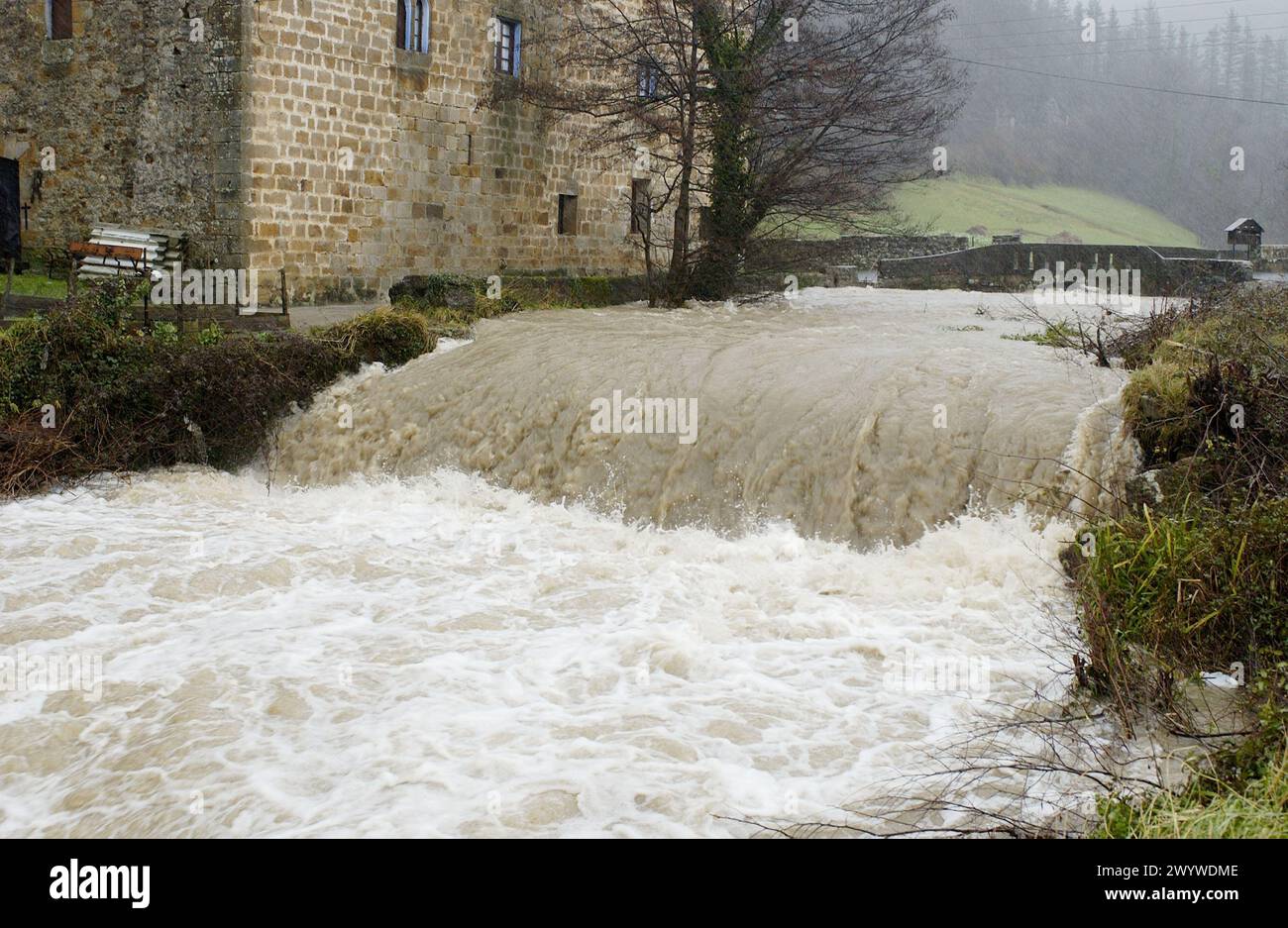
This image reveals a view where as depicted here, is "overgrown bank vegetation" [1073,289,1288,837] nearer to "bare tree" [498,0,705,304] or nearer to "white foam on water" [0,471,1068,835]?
"white foam on water" [0,471,1068,835]

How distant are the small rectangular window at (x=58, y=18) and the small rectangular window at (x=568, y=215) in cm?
837

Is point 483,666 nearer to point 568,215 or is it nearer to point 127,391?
point 127,391

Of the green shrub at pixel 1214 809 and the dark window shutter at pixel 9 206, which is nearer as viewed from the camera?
the green shrub at pixel 1214 809

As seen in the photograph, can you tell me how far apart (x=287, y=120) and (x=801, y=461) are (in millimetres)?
10068

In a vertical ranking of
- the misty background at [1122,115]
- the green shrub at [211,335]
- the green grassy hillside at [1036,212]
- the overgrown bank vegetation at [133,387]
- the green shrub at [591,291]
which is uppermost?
the misty background at [1122,115]

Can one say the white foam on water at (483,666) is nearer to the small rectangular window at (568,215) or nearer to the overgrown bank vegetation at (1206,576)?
the overgrown bank vegetation at (1206,576)

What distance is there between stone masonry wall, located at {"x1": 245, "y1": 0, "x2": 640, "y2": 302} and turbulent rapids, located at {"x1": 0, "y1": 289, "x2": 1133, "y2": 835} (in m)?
4.17

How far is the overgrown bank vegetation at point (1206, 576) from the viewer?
5.03 m

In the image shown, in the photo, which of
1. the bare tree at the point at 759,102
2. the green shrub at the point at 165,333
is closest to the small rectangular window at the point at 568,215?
the bare tree at the point at 759,102

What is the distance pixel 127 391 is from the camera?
12922 mm

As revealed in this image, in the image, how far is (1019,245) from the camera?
2723 centimetres

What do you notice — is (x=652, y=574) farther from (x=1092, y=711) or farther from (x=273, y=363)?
(x=273, y=363)

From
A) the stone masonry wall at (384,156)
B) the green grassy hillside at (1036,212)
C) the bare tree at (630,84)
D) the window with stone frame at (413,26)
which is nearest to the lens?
the stone masonry wall at (384,156)
